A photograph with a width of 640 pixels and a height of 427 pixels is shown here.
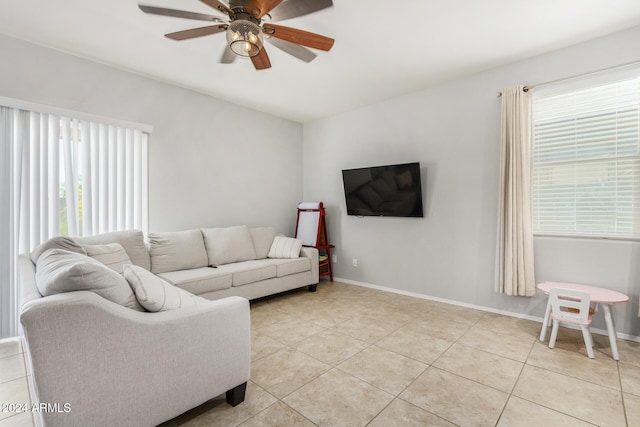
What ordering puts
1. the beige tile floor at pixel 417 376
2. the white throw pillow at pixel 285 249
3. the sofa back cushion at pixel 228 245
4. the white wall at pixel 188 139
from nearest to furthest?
the beige tile floor at pixel 417 376 < the white wall at pixel 188 139 < the sofa back cushion at pixel 228 245 < the white throw pillow at pixel 285 249

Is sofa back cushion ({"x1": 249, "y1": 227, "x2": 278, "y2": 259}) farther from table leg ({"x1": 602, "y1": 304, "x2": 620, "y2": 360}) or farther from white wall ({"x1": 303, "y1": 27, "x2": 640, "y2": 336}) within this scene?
table leg ({"x1": 602, "y1": 304, "x2": 620, "y2": 360})

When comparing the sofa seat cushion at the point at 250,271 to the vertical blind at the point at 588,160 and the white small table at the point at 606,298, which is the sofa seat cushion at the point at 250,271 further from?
the vertical blind at the point at 588,160

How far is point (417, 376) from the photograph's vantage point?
6.78ft

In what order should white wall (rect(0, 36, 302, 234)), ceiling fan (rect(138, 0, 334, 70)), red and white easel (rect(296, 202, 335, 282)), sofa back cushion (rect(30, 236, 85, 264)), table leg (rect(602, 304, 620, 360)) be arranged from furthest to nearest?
red and white easel (rect(296, 202, 335, 282))
white wall (rect(0, 36, 302, 234))
table leg (rect(602, 304, 620, 360))
sofa back cushion (rect(30, 236, 85, 264))
ceiling fan (rect(138, 0, 334, 70))

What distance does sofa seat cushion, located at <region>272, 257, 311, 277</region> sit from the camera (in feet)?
12.5

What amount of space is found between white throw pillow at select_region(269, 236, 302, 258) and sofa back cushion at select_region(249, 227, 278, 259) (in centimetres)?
7

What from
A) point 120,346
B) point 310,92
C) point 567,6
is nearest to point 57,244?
point 120,346

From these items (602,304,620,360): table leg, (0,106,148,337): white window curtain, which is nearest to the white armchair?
(0,106,148,337): white window curtain

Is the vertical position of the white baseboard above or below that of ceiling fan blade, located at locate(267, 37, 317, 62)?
below

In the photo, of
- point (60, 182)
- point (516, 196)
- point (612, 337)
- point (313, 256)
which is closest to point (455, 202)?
point (516, 196)

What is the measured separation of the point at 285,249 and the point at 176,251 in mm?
1372

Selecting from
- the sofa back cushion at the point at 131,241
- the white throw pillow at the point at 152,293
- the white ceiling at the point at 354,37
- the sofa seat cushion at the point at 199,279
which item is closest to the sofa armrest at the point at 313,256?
the sofa seat cushion at the point at 199,279

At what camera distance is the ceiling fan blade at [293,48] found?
2.21 m

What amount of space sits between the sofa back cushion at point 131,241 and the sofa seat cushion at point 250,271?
0.78m
